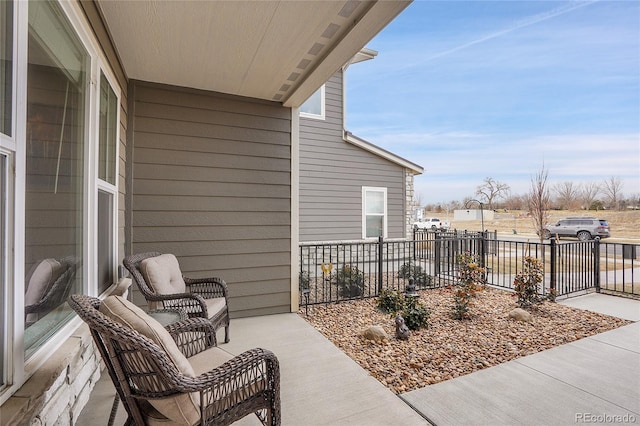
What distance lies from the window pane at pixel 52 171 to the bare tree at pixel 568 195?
22162mm

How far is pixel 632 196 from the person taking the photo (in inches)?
722

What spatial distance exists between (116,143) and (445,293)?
5220mm

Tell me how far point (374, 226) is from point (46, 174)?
7260 mm

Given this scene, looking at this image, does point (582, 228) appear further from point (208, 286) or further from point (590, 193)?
point (208, 286)

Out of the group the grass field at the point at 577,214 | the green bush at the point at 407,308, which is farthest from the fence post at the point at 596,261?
the grass field at the point at 577,214

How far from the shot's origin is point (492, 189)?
21.0 meters

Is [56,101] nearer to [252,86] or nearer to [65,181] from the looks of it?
[65,181]

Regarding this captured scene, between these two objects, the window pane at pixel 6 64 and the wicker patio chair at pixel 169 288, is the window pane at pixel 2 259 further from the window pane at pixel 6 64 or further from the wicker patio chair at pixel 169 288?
the wicker patio chair at pixel 169 288

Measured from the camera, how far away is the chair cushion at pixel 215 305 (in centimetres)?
272

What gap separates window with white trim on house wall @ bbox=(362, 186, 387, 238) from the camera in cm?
798

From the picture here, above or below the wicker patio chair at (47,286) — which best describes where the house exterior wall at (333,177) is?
above

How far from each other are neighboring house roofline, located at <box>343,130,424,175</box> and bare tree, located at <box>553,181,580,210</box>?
48.5ft

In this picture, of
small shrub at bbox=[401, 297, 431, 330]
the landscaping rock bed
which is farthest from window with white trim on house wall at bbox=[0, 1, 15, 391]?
small shrub at bbox=[401, 297, 431, 330]

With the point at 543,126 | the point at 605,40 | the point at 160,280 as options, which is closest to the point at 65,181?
the point at 160,280
